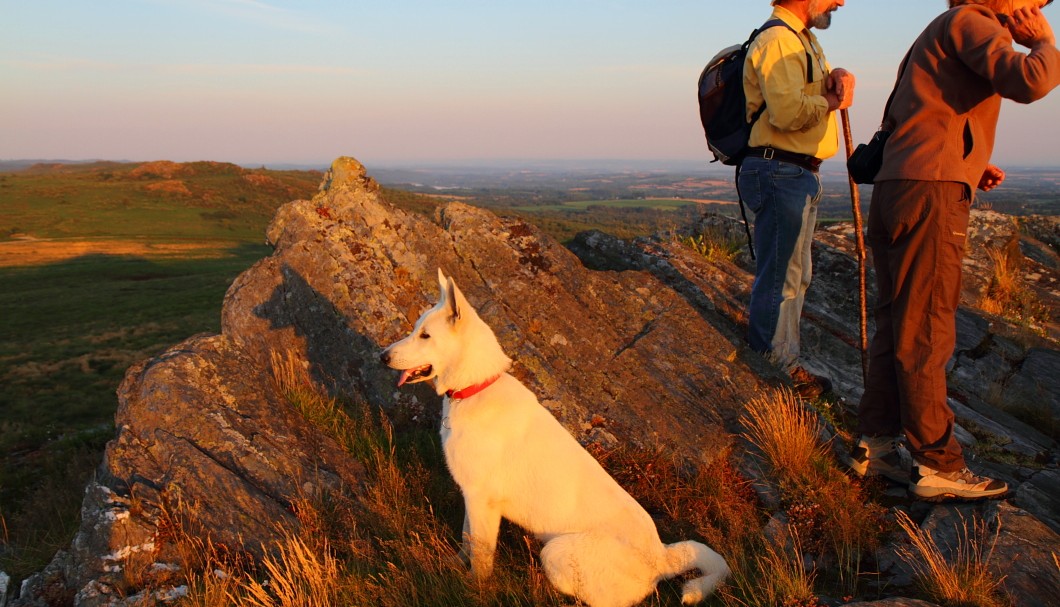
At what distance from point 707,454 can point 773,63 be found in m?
3.58

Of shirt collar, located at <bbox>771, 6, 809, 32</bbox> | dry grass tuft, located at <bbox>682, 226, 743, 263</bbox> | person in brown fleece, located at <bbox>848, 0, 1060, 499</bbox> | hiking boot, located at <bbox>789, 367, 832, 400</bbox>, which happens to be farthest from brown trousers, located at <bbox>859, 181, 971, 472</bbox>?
dry grass tuft, located at <bbox>682, 226, 743, 263</bbox>

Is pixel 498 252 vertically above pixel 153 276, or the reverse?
pixel 498 252

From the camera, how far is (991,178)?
477 centimetres

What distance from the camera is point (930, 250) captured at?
173 inches

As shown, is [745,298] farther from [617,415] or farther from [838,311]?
[617,415]

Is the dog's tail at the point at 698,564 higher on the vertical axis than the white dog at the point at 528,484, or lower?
lower

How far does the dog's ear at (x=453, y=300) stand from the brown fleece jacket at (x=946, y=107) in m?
3.34

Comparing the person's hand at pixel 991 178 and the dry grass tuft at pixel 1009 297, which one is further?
the dry grass tuft at pixel 1009 297

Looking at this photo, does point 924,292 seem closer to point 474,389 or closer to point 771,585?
point 771,585

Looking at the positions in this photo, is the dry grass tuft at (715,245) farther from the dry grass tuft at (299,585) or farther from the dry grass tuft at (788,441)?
the dry grass tuft at (299,585)

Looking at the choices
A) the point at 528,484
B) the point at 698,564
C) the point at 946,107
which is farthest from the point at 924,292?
the point at 528,484

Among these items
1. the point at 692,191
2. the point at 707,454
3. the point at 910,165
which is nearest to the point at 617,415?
the point at 707,454

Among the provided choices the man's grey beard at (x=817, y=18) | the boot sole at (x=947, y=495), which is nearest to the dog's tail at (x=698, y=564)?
the boot sole at (x=947, y=495)

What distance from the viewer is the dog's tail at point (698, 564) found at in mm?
3748
